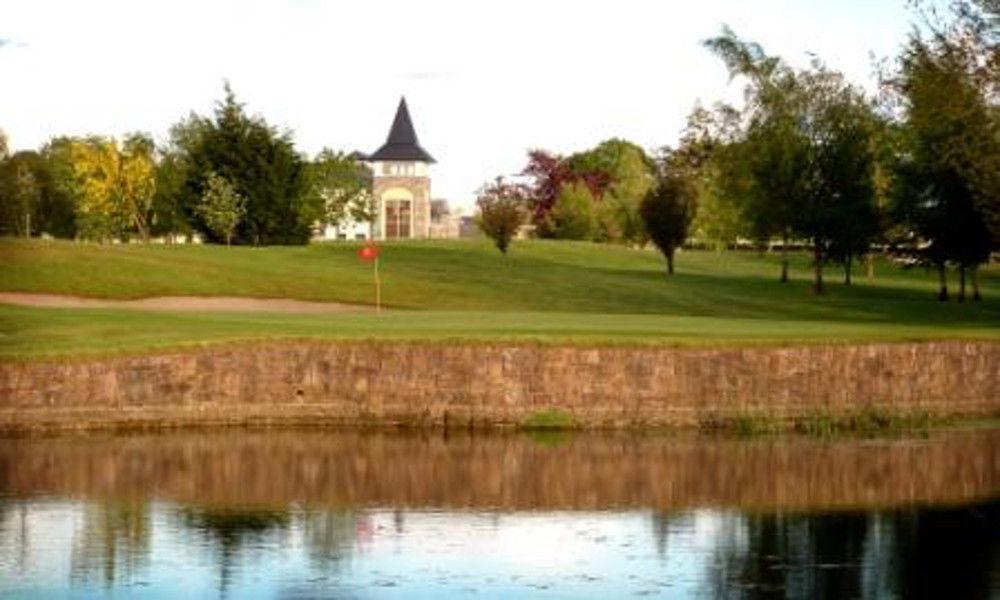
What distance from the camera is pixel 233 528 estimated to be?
23.5 metres

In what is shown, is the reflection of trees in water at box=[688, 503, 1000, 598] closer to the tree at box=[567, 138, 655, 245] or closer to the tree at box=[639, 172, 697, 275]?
the tree at box=[639, 172, 697, 275]

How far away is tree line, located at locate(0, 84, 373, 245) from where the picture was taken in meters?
90.4

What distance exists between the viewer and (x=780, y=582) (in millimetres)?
20047

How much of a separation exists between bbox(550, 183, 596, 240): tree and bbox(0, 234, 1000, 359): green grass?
3564 cm

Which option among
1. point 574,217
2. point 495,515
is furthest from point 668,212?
point 574,217

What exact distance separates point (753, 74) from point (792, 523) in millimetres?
59167

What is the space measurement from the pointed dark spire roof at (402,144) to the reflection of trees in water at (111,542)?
483 feet

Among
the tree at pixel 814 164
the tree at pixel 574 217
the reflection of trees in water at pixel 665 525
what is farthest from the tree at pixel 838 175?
the tree at pixel 574 217

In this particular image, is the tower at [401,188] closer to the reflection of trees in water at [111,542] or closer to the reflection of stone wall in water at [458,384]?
the reflection of stone wall in water at [458,384]

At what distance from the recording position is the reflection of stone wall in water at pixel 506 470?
26641mm

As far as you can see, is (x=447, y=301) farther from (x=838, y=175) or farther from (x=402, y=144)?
(x=402, y=144)

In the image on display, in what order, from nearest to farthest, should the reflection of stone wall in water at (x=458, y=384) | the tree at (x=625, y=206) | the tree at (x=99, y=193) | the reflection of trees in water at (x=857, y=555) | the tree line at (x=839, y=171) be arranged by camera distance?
the reflection of trees in water at (x=857, y=555)
the reflection of stone wall in water at (x=458, y=384)
the tree line at (x=839, y=171)
the tree at (x=99, y=193)
the tree at (x=625, y=206)

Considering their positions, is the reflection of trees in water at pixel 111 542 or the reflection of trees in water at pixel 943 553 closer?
the reflection of trees in water at pixel 943 553

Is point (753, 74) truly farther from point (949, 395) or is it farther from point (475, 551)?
point (475, 551)
